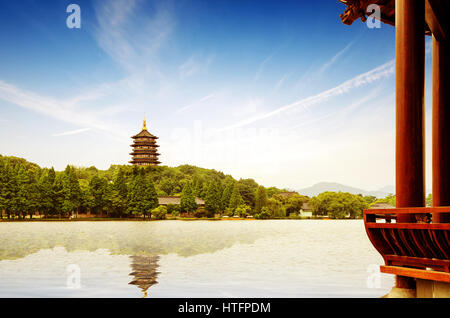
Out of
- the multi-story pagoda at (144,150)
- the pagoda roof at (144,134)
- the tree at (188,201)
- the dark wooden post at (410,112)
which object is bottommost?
the tree at (188,201)

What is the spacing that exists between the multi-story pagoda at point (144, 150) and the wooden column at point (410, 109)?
6313 cm

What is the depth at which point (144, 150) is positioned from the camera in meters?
66.9

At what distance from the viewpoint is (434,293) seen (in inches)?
173

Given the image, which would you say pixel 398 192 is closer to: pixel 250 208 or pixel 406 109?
pixel 406 109

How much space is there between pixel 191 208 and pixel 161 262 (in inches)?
1433

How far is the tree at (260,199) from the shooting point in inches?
2233

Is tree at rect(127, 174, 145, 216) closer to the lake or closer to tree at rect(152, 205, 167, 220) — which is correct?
tree at rect(152, 205, 167, 220)

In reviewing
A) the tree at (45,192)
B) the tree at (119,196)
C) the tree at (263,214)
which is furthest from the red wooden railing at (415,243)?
the tree at (263,214)

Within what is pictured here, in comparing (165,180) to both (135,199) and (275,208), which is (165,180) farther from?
(275,208)

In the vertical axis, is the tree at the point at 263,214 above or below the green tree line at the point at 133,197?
below

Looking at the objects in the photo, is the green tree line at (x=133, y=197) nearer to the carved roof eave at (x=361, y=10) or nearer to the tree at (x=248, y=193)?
Answer: the tree at (x=248, y=193)

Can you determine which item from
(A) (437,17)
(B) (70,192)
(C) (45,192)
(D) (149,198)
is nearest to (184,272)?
(A) (437,17)

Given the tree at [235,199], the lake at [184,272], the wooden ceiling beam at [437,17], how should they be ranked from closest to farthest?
the wooden ceiling beam at [437,17] < the lake at [184,272] < the tree at [235,199]

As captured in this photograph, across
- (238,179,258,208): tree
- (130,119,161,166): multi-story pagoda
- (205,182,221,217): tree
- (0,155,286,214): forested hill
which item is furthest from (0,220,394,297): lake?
(130,119,161,166): multi-story pagoda
